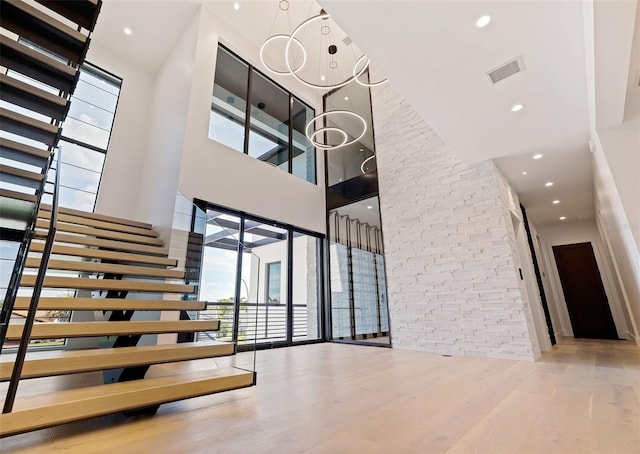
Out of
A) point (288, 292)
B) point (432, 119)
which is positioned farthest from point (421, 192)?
point (288, 292)

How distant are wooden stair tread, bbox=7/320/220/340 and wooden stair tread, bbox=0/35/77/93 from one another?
1919 mm

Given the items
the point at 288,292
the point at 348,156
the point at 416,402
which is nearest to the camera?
the point at 416,402

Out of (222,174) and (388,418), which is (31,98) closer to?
(222,174)

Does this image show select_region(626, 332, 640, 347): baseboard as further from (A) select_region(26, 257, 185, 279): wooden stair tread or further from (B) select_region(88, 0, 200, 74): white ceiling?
(B) select_region(88, 0, 200, 74): white ceiling

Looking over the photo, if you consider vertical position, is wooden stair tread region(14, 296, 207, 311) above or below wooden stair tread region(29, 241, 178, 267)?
below

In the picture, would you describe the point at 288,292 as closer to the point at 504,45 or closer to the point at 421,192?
the point at 421,192

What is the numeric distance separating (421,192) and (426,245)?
3.18 feet

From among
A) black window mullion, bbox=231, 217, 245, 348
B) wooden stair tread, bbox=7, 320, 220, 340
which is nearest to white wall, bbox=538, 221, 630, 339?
black window mullion, bbox=231, 217, 245, 348

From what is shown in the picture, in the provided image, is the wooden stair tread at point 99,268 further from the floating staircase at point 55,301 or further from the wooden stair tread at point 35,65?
the wooden stair tread at point 35,65

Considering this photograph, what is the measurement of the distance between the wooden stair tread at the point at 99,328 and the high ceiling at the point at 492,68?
293 centimetres

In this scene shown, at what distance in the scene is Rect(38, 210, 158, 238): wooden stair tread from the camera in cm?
397

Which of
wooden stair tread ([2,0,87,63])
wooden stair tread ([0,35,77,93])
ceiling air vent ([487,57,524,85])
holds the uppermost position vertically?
ceiling air vent ([487,57,524,85])

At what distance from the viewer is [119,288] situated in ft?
9.02

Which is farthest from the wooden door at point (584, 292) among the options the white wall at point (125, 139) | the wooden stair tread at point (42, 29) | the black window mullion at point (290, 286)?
the white wall at point (125, 139)
